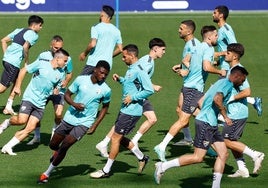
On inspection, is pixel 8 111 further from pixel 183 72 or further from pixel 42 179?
pixel 42 179

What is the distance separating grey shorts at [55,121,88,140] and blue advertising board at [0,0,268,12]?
19.0 meters

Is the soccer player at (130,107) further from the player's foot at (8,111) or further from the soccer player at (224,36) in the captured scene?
the player's foot at (8,111)

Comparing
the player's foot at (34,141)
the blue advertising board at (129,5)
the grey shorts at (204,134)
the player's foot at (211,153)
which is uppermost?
the blue advertising board at (129,5)

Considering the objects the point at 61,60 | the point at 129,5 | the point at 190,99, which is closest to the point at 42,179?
the point at 61,60

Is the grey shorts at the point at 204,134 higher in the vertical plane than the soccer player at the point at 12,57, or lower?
lower

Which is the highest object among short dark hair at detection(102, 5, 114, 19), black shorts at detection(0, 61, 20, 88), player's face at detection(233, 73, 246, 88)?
short dark hair at detection(102, 5, 114, 19)

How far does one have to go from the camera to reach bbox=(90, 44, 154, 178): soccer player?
512 inches

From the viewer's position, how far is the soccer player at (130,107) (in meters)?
13.0

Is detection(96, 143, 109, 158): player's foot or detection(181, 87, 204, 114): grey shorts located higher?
detection(181, 87, 204, 114): grey shorts

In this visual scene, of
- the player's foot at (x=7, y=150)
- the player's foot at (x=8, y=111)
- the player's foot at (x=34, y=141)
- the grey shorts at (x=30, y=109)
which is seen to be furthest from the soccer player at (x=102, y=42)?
the player's foot at (x=7, y=150)

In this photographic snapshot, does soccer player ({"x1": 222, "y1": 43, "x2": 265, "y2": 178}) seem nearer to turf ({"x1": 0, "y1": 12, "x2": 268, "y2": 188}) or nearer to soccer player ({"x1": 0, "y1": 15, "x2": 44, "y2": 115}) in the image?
turf ({"x1": 0, "y1": 12, "x2": 268, "y2": 188})

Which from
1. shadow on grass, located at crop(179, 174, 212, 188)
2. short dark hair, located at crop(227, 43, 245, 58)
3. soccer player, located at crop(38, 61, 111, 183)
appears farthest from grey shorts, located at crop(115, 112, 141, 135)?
short dark hair, located at crop(227, 43, 245, 58)

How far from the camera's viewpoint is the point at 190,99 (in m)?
14.5

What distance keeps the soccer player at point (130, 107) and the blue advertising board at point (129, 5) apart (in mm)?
18360
